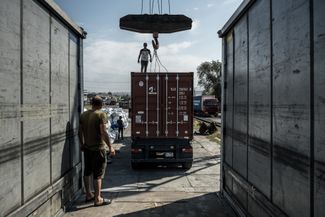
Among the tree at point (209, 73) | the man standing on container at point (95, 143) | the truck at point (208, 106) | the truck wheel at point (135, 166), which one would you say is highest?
the tree at point (209, 73)

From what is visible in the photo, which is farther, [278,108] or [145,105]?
[145,105]

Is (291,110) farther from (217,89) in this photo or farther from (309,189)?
(217,89)

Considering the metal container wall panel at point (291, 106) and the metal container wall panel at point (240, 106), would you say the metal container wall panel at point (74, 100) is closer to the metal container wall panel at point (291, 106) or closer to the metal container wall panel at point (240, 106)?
the metal container wall panel at point (240, 106)

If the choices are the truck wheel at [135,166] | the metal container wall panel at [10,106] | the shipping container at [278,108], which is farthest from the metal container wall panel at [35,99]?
the truck wheel at [135,166]

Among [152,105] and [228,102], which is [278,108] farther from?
[152,105]

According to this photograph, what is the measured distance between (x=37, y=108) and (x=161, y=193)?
403cm

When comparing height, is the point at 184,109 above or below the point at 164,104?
below

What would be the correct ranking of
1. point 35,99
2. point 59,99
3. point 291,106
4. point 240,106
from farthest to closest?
point 240,106, point 59,99, point 35,99, point 291,106

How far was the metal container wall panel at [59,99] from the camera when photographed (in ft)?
20.2

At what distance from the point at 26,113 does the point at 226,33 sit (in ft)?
15.1

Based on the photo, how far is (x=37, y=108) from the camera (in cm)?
529

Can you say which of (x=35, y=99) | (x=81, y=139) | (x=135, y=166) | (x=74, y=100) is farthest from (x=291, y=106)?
(x=135, y=166)

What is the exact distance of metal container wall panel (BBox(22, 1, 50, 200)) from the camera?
4.84 meters

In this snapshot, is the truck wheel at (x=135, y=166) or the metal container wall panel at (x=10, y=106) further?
the truck wheel at (x=135, y=166)
